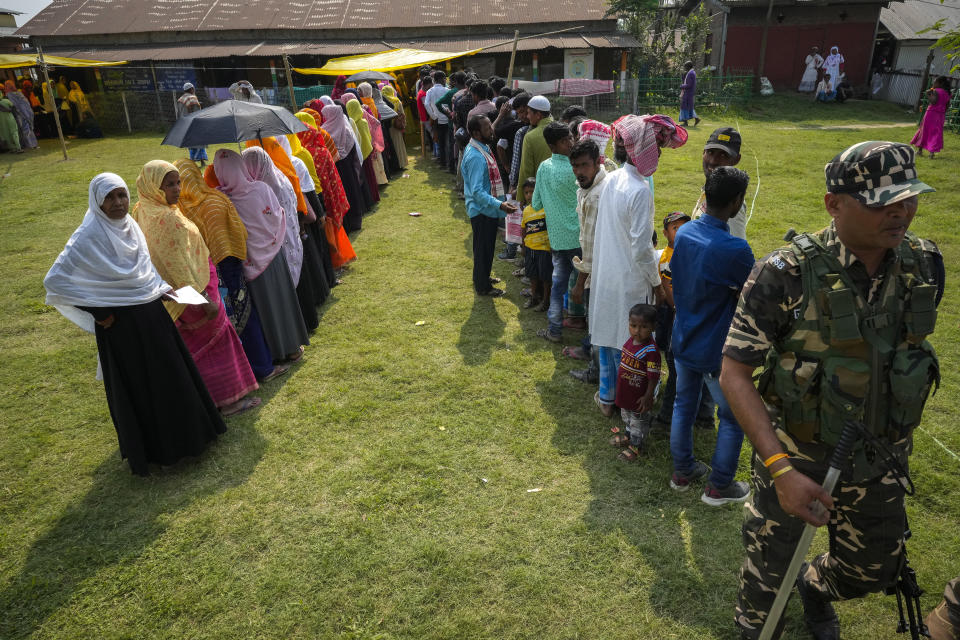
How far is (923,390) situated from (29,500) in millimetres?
4949

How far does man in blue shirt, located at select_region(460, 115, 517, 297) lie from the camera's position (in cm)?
595

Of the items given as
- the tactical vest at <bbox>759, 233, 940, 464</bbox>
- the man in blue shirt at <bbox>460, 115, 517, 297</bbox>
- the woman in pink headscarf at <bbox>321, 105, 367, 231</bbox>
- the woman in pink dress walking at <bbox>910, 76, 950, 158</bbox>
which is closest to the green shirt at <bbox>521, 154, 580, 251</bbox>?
the man in blue shirt at <bbox>460, 115, 517, 297</bbox>

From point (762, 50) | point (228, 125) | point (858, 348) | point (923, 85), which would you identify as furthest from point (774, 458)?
point (762, 50)

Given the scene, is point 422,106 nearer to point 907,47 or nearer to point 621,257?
point 621,257

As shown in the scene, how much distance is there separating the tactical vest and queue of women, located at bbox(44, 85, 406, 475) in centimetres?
359

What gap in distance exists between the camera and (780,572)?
2.34 metres

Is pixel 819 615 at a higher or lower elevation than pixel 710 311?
lower

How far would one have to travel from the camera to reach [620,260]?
12.9ft

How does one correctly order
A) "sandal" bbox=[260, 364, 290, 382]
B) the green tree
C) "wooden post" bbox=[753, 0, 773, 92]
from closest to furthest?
"sandal" bbox=[260, 364, 290, 382], the green tree, "wooden post" bbox=[753, 0, 773, 92]

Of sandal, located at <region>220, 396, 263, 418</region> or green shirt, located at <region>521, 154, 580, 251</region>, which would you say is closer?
sandal, located at <region>220, 396, 263, 418</region>

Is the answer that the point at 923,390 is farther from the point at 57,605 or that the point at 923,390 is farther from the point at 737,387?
the point at 57,605

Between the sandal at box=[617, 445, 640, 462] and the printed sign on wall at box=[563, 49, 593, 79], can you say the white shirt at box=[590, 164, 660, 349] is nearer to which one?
the sandal at box=[617, 445, 640, 462]

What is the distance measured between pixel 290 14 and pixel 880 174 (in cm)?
2490

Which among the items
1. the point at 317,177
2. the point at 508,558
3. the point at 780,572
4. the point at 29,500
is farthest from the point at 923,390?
the point at 317,177
